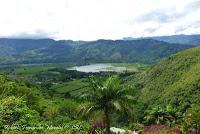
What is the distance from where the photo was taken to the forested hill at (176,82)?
14888 centimetres

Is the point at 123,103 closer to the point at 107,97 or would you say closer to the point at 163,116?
the point at 107,97

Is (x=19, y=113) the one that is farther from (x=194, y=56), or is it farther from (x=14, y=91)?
(x=194, y=56)

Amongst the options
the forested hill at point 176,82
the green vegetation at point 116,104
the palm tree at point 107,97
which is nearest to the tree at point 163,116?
the green vegetation at point 116,104

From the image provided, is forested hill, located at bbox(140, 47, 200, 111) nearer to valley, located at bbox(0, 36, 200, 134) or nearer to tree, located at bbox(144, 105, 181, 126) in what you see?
valley, located at bbox(0, 36, 200, 134)

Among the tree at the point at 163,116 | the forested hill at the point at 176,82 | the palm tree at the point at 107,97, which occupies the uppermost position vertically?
the palm tree at the point at 107,97

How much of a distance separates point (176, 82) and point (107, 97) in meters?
132

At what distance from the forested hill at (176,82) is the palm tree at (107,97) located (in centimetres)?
9750

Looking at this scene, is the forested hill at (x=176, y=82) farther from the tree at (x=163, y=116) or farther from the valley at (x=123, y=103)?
the tree at (x=163, y=116)

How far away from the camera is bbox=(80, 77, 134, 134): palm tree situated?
38.5 metres

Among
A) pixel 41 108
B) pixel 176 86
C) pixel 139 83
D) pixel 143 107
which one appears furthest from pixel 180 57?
pixel 41 108

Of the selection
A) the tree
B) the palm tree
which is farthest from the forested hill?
the palm tree

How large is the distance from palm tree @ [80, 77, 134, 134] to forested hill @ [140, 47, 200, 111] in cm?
9750

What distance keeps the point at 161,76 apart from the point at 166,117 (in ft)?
384

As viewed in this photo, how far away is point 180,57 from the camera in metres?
195
